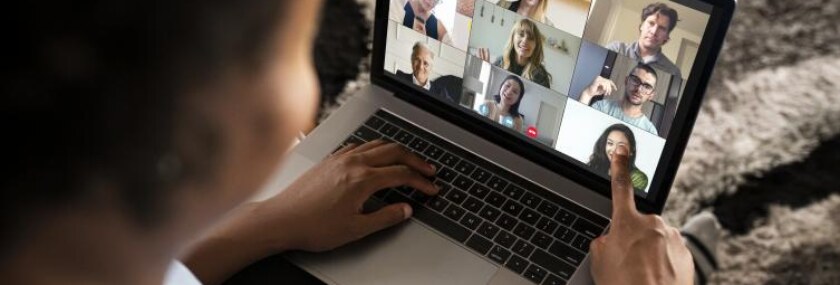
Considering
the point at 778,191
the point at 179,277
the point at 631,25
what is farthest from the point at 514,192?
the point at 778,191

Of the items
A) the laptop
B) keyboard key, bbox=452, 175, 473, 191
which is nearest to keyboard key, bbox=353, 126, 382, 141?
the laptop

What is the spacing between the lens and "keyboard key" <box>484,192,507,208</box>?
3.25 feet

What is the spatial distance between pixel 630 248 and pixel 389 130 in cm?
29

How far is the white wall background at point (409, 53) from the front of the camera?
980mm

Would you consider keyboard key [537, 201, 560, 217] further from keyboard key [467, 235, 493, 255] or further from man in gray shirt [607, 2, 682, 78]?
man in gray shirt [607, 2, 682, 78]

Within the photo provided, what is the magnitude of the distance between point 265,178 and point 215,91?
0.08 m

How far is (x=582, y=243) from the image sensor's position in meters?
0.96

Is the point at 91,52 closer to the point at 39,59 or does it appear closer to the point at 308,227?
the point at 39,59

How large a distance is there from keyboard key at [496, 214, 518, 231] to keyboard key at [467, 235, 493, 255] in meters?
0.03

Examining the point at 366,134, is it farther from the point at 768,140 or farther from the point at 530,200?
the point at 768,140

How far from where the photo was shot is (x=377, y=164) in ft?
3.25

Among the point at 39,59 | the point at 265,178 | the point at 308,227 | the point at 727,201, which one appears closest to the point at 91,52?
the point at 39,59

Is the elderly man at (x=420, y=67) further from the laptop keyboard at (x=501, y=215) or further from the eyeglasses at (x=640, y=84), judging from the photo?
the eyeglasses at (x=640, y=84)

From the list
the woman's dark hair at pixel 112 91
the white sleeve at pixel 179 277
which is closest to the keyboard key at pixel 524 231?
the white sleeve at pixel 179 277
